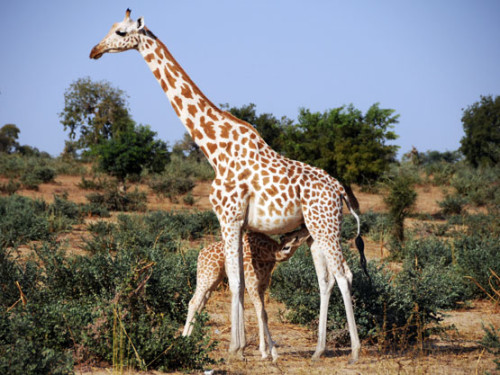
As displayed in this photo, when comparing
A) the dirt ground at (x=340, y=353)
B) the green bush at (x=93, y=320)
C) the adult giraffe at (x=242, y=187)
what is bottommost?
the dirt ground at (x=340, y=353)

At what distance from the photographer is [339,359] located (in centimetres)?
576

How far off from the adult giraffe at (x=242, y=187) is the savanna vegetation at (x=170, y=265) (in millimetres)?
746

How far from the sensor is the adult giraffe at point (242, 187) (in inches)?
215

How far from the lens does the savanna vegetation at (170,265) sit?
4.93 metres

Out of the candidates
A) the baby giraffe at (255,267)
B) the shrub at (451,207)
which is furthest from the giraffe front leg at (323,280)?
the shrub at (451,207)

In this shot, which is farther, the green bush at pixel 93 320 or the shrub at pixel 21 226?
the shrub at pixel 21 226

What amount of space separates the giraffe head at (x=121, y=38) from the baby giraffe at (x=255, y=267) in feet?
8.06

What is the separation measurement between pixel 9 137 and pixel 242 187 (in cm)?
5511

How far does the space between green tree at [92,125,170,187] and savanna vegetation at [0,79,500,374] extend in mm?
66

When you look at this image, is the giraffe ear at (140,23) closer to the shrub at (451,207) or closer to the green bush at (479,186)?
the green bush at (479,186)

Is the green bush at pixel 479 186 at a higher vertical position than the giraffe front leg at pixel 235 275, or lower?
higher

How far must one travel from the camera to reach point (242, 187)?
5.48 metres

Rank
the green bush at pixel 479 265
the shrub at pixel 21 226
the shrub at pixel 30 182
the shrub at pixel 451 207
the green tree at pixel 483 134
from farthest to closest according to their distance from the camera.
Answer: the green tree at pixel 483 134 → the shrub at pixel 30 182 → the shrub at pixel 451 207 → the shrub at pixel 21 226 → the green bush at pixel 479 265

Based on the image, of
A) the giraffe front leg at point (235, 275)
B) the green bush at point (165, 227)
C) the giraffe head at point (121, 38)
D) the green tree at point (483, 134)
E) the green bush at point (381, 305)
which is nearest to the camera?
the giraffe front leg at point (235, 275)
